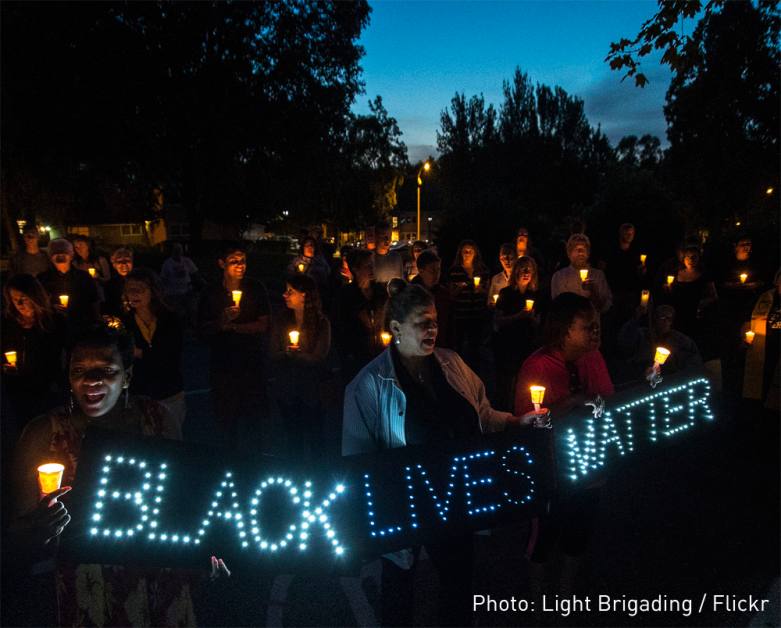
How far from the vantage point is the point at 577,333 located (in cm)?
312

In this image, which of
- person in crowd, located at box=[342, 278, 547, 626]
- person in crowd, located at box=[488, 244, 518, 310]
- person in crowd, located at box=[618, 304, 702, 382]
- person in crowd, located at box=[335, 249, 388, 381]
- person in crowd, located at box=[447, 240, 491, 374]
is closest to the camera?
person in crowd, located at box=[342, 278, 547, 626]

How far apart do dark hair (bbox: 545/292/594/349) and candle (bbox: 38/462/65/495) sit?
108 inches

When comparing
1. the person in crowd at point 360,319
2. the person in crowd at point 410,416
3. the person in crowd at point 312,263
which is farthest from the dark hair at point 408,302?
the person in crowd at point 312,263

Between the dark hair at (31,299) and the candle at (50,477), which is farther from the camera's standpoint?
the dark hair at (31,299)

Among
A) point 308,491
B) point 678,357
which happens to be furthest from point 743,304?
point 308,491

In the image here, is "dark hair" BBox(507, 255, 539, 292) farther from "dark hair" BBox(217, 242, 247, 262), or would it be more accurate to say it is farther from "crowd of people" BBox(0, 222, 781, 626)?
"dark hair" BBox(217, 242, 247, 262)

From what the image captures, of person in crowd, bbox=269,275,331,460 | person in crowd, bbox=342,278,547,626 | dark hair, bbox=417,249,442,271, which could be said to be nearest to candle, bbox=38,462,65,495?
person in crowd, bbox=342,278,547,626

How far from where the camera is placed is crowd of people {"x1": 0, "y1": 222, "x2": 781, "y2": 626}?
2535 millimetres

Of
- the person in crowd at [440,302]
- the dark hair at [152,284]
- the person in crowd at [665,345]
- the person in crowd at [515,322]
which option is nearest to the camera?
the dark hair at [152,284]

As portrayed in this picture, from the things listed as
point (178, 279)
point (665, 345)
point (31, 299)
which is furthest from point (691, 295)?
point (178, 279)

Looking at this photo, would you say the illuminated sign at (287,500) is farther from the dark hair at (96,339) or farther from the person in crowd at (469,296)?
the person in crowd at (469,296)

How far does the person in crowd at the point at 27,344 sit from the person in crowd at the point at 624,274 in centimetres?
788

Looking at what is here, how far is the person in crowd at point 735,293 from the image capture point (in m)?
6.72

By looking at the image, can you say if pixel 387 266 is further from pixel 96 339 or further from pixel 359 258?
pixel 96 339
